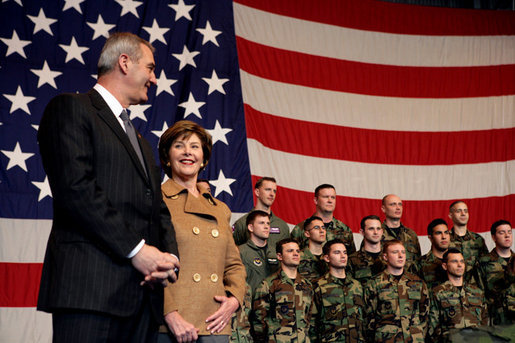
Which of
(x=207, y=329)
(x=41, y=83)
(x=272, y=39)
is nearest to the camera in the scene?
(x=207, y=329)

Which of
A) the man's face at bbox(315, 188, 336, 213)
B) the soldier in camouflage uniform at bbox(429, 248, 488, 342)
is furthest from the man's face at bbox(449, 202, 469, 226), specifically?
the man's face at bbox(315, 188, 336, 213)

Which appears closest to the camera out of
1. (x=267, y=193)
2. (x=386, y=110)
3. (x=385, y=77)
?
(x=267, y=193)

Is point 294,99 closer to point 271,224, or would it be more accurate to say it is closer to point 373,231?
point 271,224

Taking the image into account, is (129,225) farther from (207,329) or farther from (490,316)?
(490,316)

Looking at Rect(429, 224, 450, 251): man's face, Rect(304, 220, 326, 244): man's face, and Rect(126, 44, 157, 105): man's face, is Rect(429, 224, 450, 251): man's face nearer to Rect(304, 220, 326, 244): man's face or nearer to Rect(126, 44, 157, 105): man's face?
Rect(304, 220, 326, 244): man's face

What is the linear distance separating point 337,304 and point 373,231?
2.79 ft

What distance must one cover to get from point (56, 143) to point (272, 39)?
581cm

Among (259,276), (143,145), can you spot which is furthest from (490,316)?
(143,145)

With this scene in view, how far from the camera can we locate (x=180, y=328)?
65.2 inches

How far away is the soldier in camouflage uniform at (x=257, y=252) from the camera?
15.7ft

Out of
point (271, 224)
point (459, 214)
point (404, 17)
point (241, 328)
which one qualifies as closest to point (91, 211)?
point (241, 328)

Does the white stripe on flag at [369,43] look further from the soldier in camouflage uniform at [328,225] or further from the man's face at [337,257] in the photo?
the man's face at [337,257]

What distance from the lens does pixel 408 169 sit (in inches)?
283

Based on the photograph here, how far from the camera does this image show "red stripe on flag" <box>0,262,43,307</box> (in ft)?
17.3
